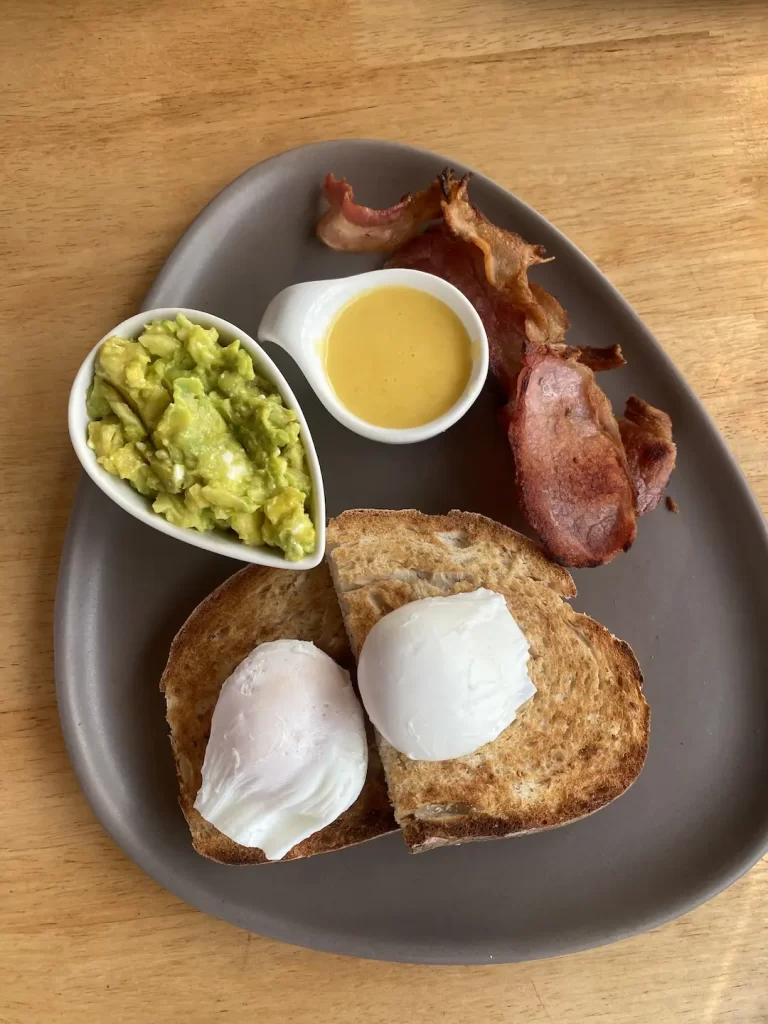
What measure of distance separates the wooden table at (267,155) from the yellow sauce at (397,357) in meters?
0.58

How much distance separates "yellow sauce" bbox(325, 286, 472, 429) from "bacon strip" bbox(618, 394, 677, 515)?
1.70ft

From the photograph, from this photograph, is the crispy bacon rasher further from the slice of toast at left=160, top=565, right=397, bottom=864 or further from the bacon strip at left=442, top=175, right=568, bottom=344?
the slice of toast at left=160, top=565, right=397, bottom=864

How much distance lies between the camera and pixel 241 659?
1829mm

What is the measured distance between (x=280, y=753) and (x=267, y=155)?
153 cm

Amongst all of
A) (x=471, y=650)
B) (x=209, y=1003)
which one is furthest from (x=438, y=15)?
(x=209, y=1003)

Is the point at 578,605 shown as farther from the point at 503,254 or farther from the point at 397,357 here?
the point at 503,254

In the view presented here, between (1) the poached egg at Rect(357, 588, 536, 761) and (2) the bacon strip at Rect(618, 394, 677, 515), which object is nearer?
(1) the poached egg at Rect(357, 588, 536, 761)

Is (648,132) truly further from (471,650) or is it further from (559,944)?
(559,944)

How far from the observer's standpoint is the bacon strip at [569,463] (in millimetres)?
1936

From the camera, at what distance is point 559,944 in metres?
1.90

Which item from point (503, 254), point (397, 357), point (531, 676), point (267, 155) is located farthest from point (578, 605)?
point (267, 155)

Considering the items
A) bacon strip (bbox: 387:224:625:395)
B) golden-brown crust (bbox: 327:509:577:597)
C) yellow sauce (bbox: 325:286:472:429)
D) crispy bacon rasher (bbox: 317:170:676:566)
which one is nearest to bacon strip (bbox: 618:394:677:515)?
crispy bacon rasher (bbox: 317:170:676:566)

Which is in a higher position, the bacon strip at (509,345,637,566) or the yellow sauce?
the yellow sauce

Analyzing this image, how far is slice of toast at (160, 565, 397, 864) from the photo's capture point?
5.84 ft
